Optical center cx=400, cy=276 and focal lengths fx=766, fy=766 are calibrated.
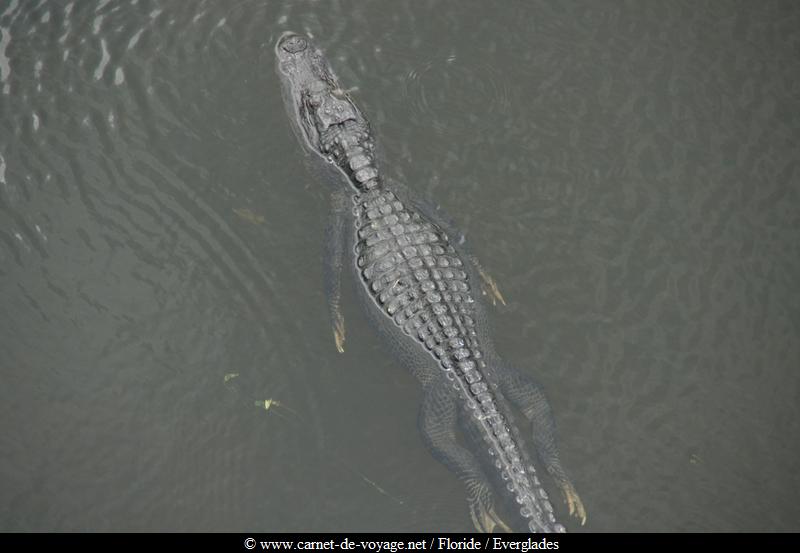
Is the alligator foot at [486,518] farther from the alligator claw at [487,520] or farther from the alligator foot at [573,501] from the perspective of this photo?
the alligator foot at [573,501]

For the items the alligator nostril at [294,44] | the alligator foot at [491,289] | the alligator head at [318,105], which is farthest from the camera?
the alligator nostril at [294,44]

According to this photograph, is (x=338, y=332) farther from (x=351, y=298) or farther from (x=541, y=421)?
(x=541, y=421)

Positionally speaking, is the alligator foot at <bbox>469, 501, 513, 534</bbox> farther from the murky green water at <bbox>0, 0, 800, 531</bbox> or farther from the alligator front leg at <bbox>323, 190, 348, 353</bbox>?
the alligator front leg at <bbox>323, 190, 348, 353</bbox>

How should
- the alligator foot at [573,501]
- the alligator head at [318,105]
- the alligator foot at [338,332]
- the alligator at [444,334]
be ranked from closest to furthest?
the alligator at [444,334], the alligator foot at [573,501], the alligator foot at [338,332], the alligator head at [318,105]

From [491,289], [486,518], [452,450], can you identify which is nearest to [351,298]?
[491,289]

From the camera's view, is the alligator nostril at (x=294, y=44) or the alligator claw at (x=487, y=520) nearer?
the alligator claw at (x=487, y=520)

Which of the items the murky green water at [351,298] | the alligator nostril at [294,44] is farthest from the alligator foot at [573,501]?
the alligator nostril at [294,44]

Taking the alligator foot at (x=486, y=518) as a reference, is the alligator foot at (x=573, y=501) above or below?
below

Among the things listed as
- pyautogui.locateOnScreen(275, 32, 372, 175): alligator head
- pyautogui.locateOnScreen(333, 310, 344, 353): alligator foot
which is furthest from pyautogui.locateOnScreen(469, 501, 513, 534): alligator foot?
pyautogui.locateOnScreen(275, 32, 372, 175): alligator head
